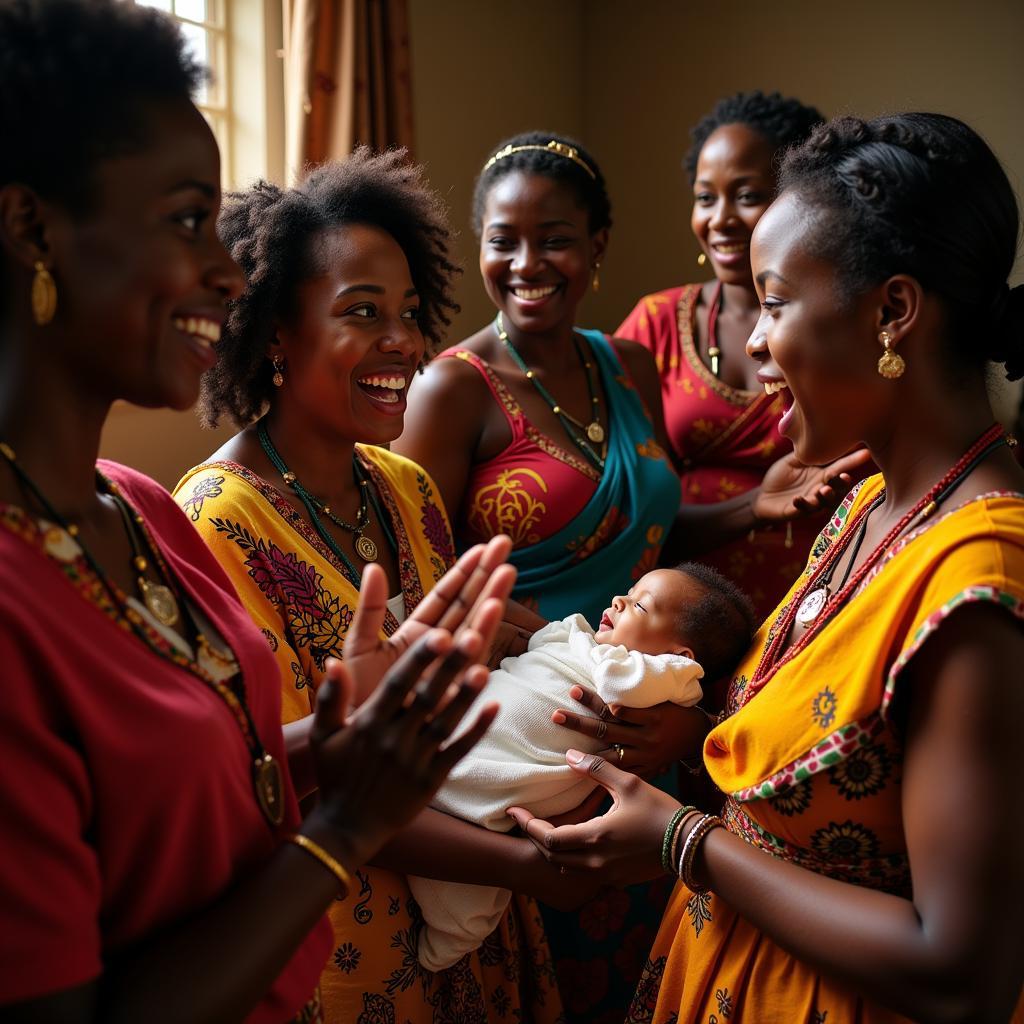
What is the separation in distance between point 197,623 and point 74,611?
0.67ft

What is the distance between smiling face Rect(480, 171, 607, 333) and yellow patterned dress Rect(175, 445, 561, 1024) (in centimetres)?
107

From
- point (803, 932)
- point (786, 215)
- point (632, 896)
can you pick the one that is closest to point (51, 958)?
point (803, 932)

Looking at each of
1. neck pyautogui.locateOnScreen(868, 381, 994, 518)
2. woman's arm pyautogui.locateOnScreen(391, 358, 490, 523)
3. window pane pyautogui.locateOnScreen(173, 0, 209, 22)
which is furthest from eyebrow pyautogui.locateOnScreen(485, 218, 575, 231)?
neck pyautogui.locateOnScreen(868, 381, 994, 518)

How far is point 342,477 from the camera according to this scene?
1.87m

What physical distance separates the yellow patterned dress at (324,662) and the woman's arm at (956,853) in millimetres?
689

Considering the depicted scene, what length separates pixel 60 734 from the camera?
0.91 metres

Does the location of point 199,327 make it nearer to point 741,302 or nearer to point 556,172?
point 556,172

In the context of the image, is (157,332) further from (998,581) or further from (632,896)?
(632,896)

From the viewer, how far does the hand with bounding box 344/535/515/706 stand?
3.67 feet

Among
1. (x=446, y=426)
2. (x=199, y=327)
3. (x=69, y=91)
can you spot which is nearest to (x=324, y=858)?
(x=199, y=327)

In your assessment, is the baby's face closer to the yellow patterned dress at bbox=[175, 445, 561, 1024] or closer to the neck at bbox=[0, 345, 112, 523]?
the yellow patterned dress at bbox=[175, 445, 561, 1024]

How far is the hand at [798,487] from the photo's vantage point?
255cm

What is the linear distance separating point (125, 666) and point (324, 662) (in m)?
0.64

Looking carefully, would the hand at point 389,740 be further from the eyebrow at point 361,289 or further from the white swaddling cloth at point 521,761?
the eyebrow at point 361,289
